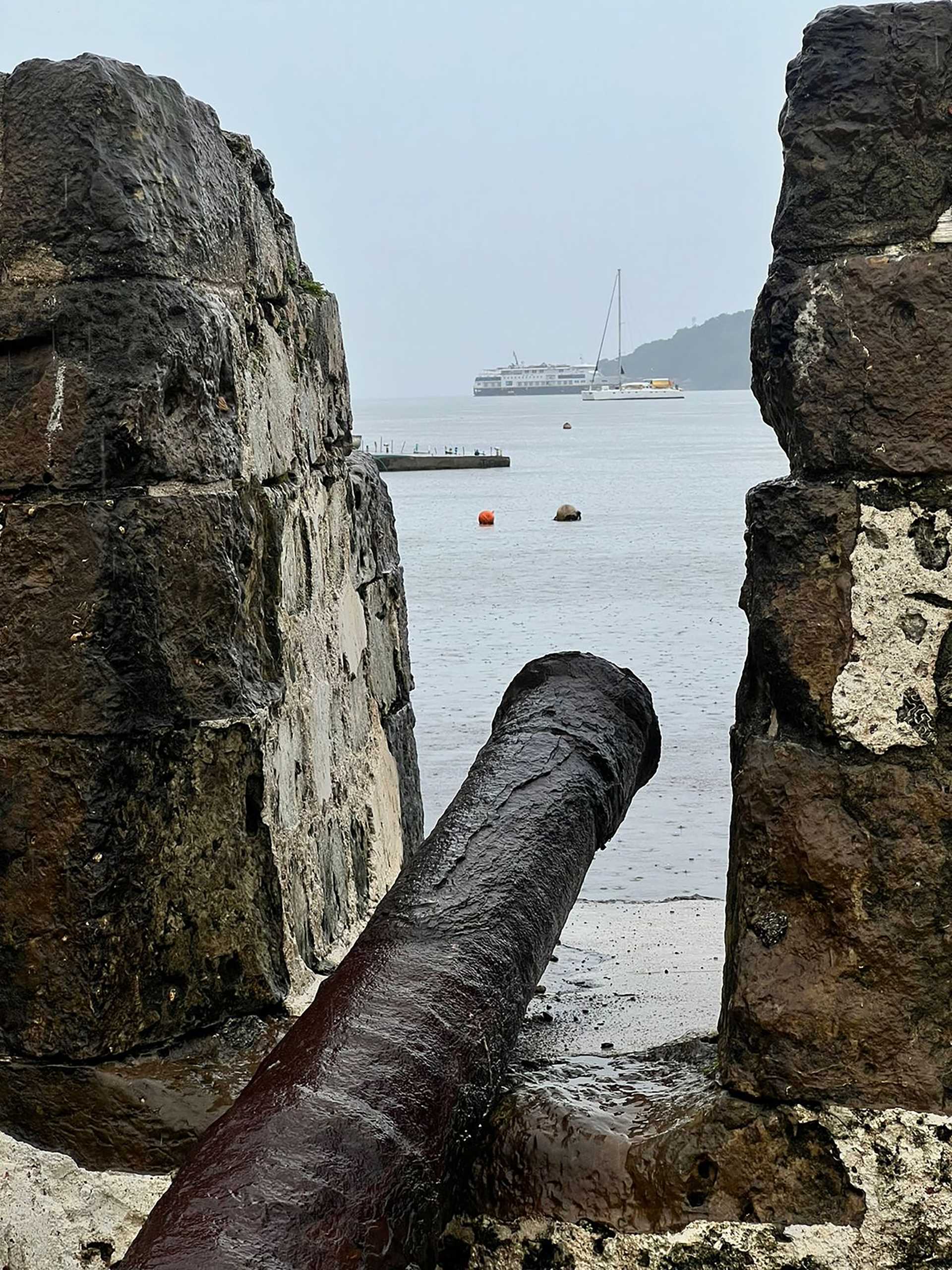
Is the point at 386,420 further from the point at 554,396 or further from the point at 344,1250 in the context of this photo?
the point at 344,1250

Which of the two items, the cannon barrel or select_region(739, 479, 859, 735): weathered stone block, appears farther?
select_region(739, 479, 859, 735): weathered stone block

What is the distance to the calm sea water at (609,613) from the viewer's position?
7.21 m

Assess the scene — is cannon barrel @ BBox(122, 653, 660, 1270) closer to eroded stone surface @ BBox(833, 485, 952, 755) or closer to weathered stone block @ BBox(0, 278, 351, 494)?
eroded stone surface @ BBox(833, 485, 952, 755)

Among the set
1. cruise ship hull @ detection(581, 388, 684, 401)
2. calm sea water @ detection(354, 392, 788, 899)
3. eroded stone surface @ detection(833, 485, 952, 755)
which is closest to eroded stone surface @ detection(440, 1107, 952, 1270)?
→ eroded stone surface @ detection(833, 485, 952, 755)

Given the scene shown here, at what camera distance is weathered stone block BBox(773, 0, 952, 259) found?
221 cm

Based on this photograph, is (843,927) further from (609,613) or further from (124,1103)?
(609,613)

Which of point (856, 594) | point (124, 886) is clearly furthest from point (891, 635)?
point (124, 886)

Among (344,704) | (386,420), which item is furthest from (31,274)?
(386,420)

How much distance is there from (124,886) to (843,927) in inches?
51.9

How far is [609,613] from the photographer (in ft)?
45.4

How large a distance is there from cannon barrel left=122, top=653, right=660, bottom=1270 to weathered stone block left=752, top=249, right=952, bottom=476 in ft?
3.25

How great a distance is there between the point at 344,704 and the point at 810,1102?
5.84 feet

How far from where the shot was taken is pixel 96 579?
9.08 feet

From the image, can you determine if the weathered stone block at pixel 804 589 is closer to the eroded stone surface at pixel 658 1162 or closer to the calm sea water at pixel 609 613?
the eroded stone surface at pixel 658 1162
